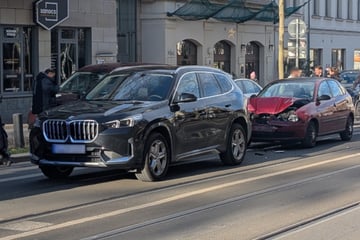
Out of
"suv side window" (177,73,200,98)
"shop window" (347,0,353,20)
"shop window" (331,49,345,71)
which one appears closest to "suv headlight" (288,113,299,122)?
"suv side window" (177,73,200,98)

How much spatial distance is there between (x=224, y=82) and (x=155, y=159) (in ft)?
9.15

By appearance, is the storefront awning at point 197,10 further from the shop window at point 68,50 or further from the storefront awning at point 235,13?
the shop window at point 68,50

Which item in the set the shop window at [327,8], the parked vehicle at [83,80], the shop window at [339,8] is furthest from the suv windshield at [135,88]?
the shop window at [339,8]

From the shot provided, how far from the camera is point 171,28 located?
32.8 meters

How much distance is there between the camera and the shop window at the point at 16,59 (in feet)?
78.1

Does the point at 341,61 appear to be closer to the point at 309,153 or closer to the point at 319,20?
the point at 319,20

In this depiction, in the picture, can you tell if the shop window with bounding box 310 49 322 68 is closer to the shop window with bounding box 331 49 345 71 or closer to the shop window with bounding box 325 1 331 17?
the shop window with bounding box 331 49 345 71

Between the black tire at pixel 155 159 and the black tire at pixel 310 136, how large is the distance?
599 centimetres

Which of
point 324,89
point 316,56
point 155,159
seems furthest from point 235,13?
point 155,159

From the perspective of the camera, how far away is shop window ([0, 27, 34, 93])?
Answer: 78.1 feet

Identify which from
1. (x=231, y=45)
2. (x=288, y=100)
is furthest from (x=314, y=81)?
(x=231, y=45)

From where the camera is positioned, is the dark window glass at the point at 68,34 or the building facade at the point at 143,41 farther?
the dark window glass at the point at 68,34

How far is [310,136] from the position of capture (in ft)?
55.2

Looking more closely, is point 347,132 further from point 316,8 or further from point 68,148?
point 316,8
